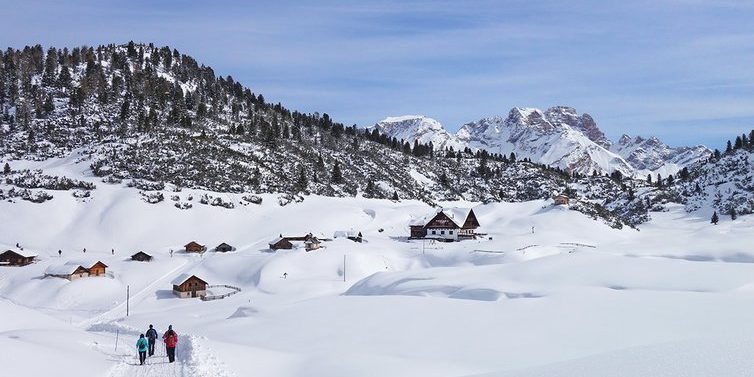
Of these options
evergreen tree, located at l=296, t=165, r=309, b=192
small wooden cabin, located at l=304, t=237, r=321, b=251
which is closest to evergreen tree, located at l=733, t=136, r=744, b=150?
evergreen tree, located at l=296, t=165, r=309, b=192

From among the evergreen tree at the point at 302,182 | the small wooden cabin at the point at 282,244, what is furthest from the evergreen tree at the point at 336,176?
the small wooden cabin at the point at 282,244

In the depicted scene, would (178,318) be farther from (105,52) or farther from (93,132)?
(105,52)

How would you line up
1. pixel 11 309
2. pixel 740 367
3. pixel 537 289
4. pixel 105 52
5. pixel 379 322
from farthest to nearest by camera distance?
pixel 105 52, pixel 537 289, pixel 11 309, pixel 379 322, pixel 740 367

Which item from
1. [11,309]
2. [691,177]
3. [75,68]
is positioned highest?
[75,68]

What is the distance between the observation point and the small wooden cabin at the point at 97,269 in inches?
2329

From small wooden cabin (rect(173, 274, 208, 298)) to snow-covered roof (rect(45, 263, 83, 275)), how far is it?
37.3 ft

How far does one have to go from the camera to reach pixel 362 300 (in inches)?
1302

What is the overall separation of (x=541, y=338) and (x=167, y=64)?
156 m

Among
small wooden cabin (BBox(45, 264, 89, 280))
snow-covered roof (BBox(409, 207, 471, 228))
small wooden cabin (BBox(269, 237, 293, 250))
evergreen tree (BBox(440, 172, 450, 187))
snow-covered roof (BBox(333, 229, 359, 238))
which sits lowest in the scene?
small wooden cabin (BBox(45, 264, 89, 280))

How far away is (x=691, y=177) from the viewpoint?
164 metres

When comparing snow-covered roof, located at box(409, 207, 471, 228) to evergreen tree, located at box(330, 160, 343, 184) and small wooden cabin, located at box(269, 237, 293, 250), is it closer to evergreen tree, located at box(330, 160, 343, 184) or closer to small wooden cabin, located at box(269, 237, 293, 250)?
small wooden cabin, located at box(269, 237, 293, 250)

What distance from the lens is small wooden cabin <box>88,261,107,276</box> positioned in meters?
59.2

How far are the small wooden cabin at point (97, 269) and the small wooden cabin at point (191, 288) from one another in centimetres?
996

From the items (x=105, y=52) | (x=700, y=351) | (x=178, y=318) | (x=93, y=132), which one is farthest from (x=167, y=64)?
(x=700, y=351)
